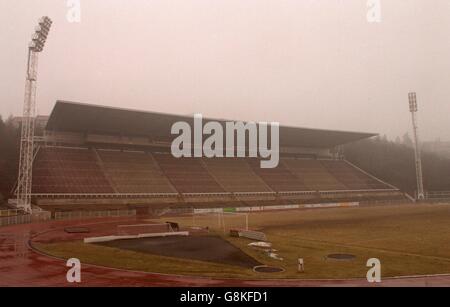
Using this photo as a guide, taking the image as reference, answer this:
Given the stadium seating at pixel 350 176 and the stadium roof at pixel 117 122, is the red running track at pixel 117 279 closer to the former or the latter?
the stadium roof at pixel 117 122

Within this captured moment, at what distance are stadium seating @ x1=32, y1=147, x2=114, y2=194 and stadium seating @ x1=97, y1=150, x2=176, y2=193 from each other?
7.08 feet

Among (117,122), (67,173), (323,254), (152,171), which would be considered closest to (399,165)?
(152,171)

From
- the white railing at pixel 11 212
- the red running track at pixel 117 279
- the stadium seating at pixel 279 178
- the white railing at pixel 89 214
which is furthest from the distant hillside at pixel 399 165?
the red running track at pixel 117 279

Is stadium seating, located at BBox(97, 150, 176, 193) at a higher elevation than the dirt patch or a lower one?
higher

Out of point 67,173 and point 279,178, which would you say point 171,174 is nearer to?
point 67,173

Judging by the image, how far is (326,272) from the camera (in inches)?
774

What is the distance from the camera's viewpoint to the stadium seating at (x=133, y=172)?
75.2m

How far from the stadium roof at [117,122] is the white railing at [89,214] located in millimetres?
21525

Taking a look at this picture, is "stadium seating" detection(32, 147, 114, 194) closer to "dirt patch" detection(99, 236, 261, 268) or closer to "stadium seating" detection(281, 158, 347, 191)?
"dirt patch" detection(99, 236, 261, 268)

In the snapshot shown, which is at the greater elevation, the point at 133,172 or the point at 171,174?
the point at 133,172

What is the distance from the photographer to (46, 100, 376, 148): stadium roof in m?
71.3

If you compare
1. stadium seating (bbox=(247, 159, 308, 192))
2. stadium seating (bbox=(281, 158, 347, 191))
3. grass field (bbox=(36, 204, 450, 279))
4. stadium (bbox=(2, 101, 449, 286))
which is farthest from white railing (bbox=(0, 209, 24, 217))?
stadium seating (bbox=(281, 158, 347, 191))

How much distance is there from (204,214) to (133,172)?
2381 cm

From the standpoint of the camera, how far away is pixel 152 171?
83.2 metres
